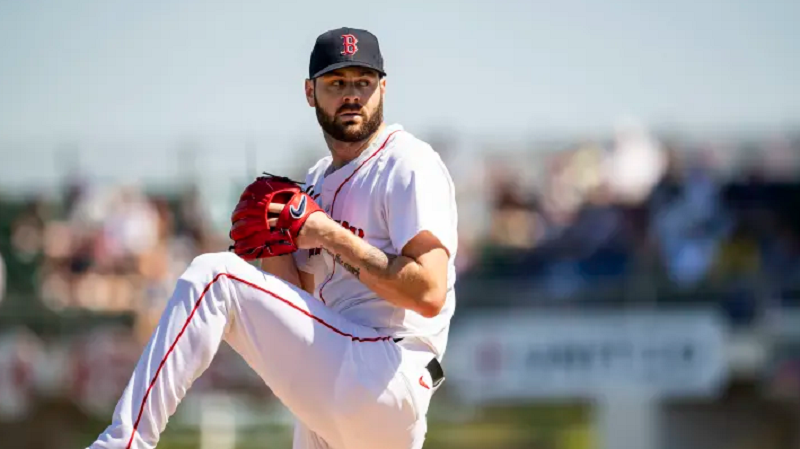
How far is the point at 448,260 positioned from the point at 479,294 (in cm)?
719

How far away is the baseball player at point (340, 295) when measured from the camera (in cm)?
404

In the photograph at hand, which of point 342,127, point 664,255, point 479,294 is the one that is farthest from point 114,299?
point 342,127

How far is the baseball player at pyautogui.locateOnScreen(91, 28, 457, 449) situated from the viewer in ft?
13.3

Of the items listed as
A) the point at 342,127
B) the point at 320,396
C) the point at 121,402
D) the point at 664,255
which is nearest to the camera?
the point at 121,402

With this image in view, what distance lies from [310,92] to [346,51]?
1.07ft

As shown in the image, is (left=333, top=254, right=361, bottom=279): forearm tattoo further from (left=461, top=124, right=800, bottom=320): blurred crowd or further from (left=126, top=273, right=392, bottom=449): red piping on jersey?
(left=461, top=124, right=800, bottom=320): blurred crowd

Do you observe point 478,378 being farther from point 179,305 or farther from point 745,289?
point 179,305

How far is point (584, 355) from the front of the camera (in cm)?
1144

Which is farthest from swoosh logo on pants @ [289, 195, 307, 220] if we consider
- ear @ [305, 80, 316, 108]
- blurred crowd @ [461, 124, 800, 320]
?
blurred crowd @ [461, 124, 800, 320]

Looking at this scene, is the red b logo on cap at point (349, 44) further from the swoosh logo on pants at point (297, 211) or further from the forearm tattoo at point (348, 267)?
the forearm tattoo at point (348, 267)

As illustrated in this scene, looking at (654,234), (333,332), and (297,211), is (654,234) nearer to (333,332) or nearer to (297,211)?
(333,332)

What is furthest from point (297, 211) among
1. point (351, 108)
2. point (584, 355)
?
point (584, 355)

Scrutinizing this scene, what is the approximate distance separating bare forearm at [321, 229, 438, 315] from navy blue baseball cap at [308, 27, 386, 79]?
2.02ft

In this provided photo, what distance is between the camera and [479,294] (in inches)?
454
